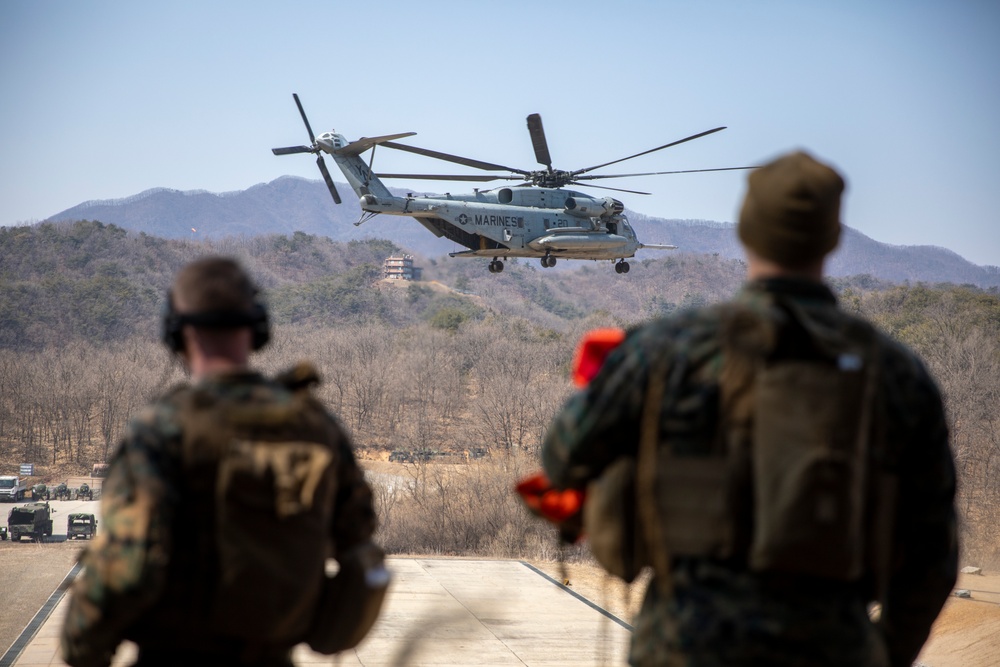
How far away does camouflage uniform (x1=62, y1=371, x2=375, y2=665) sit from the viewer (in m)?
2.23

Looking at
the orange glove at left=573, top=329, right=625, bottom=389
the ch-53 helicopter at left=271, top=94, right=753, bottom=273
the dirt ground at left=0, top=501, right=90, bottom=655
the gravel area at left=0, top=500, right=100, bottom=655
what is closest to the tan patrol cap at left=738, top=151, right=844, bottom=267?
the orange glove at left=573, top=329, right=625, bottom=389

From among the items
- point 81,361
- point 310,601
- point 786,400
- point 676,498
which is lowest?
point 81,361

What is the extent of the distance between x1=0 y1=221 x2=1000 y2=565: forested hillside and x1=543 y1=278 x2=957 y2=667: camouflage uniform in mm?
25773

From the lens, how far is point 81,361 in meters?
53.4

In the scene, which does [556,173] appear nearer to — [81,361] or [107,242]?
[81,361]

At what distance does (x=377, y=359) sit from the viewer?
2234 inches

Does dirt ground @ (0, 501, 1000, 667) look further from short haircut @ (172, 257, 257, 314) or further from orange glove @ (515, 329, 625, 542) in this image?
short haircut @ (172, 257, 257, 314)

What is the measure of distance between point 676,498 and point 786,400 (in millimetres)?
307

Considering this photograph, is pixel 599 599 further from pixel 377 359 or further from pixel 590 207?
pixel 377 359

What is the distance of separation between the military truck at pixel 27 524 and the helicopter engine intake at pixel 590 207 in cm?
1485

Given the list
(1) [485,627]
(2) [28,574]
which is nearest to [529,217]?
(1) [485,627]

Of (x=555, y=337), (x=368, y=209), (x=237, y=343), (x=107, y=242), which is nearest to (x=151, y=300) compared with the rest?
(x=107, y=242)

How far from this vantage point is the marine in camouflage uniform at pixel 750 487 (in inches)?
85.7

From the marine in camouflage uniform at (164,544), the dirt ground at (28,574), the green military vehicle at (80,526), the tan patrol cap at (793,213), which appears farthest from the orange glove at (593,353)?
the green military vehicle at (80,526)
